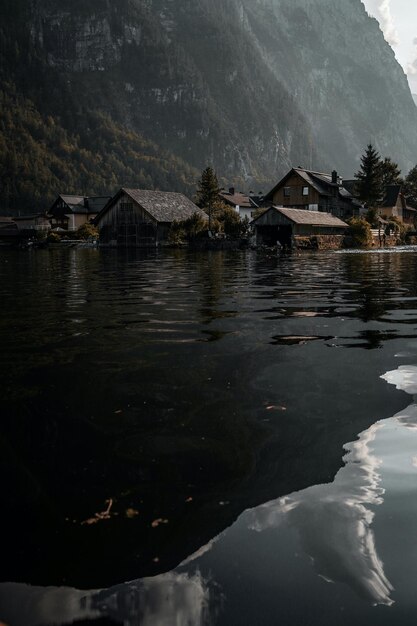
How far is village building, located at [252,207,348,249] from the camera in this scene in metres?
59.8

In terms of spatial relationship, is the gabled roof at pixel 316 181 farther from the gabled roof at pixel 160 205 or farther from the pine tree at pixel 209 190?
the gabled roof at pixel 160 205

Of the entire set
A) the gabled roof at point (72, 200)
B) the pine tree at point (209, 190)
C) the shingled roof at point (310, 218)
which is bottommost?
the shingled roof at point (310, 218)

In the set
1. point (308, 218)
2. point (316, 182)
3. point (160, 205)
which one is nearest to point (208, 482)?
point (308, 218)

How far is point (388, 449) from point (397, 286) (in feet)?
46.7

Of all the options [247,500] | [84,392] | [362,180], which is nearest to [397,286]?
[84,392]

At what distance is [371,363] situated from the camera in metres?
6.55

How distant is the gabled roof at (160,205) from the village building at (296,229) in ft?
37.4

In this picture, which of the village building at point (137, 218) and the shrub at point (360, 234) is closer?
the shrub at point (360, 234)

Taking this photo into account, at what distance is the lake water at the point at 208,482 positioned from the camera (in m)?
2.31

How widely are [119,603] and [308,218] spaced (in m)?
62.0

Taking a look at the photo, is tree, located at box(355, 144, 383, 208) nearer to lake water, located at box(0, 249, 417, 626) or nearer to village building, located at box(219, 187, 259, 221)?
village building, located at box(219, 187, 259, 221)

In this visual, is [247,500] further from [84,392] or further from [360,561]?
[84,392]

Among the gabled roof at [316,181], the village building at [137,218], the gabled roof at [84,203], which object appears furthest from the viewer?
the gabled roof at [84,203]

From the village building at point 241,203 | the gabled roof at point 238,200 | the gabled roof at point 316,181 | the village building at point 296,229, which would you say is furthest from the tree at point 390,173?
the village building at point 296,229
